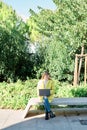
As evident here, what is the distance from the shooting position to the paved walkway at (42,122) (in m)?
9.18

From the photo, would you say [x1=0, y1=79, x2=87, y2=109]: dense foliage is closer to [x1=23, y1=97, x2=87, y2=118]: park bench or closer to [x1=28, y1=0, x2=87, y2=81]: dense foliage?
[x1=23, y1=97, x2=87, y2=118]: park bench

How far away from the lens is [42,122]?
9781 mm

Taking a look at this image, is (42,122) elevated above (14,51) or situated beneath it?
situated beneath

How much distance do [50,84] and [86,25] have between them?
5826 mm

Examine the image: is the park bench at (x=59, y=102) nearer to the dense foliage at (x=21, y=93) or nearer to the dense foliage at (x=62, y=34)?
the dense foliage at (x=21, y=93)

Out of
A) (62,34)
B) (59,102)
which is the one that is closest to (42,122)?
(59,102)

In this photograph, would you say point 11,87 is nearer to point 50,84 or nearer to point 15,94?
point 15,94

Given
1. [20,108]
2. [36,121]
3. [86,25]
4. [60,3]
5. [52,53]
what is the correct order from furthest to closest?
[52,53], [60,3], [86,25], [20,108], [36,121]

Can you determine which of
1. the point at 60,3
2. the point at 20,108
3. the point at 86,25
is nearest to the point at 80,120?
the point at 20,108

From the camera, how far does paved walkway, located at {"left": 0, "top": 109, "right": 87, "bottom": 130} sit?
9.18 m

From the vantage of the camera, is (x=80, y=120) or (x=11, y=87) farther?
(x=11, y=87)

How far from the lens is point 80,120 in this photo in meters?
10.0

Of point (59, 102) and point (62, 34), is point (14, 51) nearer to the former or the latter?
point (62, 34)

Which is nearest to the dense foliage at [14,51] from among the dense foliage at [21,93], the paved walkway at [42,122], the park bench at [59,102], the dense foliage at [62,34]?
the dense foliage at [62,34]
